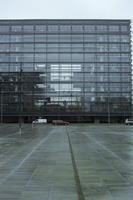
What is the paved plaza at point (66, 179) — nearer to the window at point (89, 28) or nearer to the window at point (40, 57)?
the window at point (40, 57)

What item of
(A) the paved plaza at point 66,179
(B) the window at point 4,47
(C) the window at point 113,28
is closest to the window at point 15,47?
(B) the window at point 4,47

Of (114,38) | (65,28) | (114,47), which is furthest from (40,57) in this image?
(114,38)

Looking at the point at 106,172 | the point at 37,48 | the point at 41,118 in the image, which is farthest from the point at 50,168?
the point at 37,48

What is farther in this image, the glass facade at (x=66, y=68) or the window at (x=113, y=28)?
the window at (x=113, y=28)

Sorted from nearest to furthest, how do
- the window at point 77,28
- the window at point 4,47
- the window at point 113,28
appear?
the window at point 4,47, the window at point 113,28, the window at point 77,28

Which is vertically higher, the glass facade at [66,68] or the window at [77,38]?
the window at [77,38]

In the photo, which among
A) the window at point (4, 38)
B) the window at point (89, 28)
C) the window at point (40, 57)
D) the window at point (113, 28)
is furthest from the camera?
the window at point (89, 28)

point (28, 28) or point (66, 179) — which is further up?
point (28, 28)

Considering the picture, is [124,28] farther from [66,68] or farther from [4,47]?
[4,47]

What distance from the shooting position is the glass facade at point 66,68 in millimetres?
89188

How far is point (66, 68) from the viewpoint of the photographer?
9131 centimetres

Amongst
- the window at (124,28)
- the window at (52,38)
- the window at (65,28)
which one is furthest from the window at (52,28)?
the window at (124,28)

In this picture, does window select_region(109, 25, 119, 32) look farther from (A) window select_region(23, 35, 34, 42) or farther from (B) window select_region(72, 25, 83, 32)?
(A) window select_region(23, 35, 34, 42)

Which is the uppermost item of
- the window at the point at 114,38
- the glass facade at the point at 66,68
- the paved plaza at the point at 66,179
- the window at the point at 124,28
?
the window at the point at 124,28
